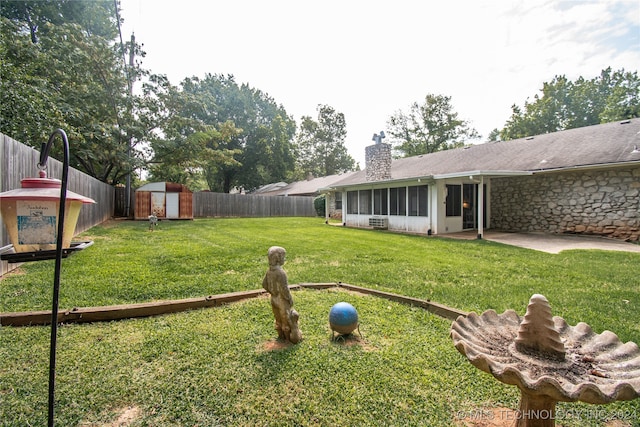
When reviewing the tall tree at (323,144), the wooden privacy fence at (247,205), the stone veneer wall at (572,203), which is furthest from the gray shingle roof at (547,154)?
the tall tree at (323,144)

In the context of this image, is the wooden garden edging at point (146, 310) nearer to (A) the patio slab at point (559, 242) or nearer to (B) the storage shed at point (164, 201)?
(A) the patio slab at point (559, 242)

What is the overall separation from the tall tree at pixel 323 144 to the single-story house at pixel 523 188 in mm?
24416

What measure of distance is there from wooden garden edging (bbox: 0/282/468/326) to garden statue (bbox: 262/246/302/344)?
128 centimetres

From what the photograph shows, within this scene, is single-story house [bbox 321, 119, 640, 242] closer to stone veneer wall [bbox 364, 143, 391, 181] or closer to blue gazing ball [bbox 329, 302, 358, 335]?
stone veneer wall [bbox 364, 143, 391, 181]

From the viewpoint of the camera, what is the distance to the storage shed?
1487cm

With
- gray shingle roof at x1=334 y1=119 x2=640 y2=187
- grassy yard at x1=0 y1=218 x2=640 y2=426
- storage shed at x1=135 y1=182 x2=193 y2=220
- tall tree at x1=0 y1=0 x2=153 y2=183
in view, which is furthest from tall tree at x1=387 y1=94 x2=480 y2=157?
grassy yard at x1=0 y1=218 x2=640 y2=426

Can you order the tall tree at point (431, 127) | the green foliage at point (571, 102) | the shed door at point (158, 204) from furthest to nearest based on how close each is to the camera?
the tall tree at point (431, 127)
the green foliage at point (571, 102)
the shed door at point (158, 204)

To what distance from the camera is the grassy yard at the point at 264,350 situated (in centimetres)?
185

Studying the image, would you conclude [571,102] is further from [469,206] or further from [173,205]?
[173,205]

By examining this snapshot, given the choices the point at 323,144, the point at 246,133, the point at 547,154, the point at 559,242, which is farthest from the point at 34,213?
the point at 323,144

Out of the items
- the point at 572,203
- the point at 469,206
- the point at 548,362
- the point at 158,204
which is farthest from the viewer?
the point at 158,204

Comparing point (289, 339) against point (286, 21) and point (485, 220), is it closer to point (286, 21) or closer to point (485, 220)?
point (286, 21)

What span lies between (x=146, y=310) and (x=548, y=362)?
3.57 meters

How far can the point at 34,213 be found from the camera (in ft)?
4.35
